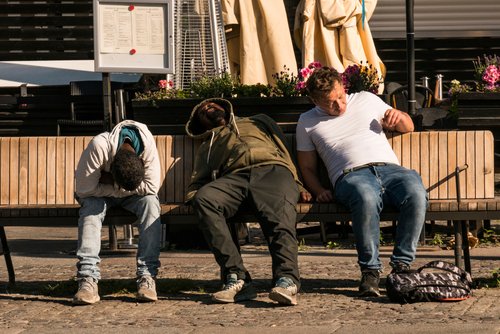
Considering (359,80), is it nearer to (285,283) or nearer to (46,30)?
(285,283)

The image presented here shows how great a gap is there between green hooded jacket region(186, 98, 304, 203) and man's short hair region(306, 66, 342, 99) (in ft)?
1.31

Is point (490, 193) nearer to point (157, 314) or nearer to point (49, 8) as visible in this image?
point (157, 314)

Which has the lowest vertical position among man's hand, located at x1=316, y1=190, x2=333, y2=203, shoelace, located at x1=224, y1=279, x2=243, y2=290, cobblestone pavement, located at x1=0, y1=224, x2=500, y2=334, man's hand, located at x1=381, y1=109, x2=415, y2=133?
cobblestone pavement, located at x1=0, y1=224, x2=500, y2=334

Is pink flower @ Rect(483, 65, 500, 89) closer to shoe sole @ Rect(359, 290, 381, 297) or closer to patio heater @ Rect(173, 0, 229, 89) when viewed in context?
patio heater @ Rect(173, 0, 229, 89)

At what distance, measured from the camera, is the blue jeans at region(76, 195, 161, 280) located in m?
8.30

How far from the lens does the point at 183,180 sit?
9156mm

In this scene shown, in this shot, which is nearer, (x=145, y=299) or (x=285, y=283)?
(x=285, y=283)

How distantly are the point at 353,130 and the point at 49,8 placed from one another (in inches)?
394

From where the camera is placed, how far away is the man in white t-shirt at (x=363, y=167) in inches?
322

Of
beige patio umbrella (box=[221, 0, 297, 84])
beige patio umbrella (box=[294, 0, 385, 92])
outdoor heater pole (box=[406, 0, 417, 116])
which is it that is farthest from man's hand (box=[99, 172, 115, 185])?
beige patio umbrella (box=[294, 0, 385, 92])

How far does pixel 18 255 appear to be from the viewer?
10891 millimetres

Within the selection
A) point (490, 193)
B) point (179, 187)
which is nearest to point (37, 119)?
point (179, 187)

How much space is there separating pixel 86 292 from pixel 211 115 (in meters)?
1.47

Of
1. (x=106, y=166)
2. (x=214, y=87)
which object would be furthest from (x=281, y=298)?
(x=214, y=87)
